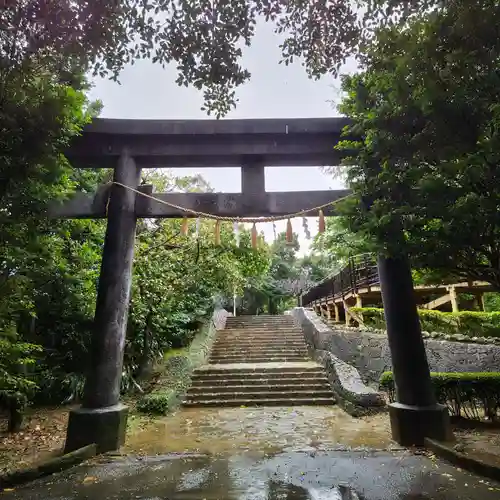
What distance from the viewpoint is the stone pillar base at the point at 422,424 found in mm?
4902

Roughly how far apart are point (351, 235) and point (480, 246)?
138 centimetres

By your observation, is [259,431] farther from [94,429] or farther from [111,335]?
[111,335]

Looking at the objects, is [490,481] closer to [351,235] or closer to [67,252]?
[351,235]

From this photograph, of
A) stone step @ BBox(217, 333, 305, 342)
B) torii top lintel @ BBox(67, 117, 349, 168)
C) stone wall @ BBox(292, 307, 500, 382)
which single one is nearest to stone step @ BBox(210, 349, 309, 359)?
stone wall @ BBox(292, 307, 500, 382)

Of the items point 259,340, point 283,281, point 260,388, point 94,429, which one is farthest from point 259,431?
point 283,281

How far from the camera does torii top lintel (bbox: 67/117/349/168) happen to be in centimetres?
611

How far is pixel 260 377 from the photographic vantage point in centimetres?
1021

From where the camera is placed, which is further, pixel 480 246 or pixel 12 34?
pixel 12 34

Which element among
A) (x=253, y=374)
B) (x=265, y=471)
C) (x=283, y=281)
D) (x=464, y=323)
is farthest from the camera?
(x=283, y=281)

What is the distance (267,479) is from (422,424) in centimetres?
252

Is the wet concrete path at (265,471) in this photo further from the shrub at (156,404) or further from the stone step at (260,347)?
the stone step at (260,347)

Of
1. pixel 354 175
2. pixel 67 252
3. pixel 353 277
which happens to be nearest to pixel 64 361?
pixel 67 252

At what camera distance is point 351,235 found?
4.28m

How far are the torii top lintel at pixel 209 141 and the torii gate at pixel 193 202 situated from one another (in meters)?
0.02
